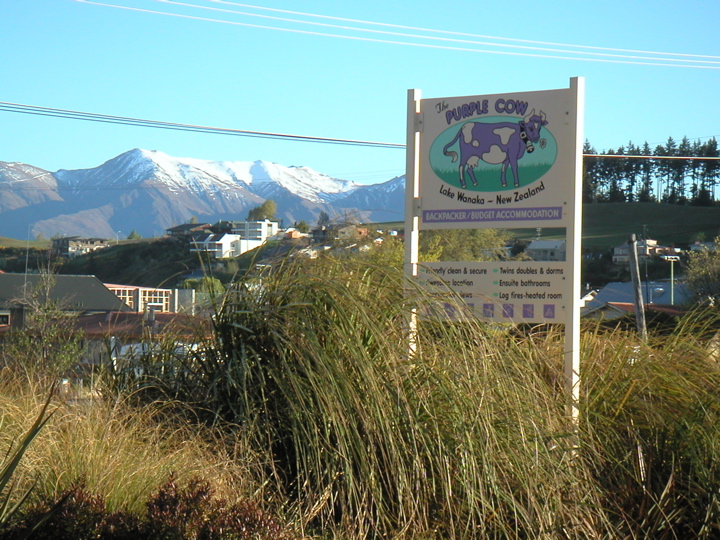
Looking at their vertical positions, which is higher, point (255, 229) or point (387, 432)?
point (255, 229)

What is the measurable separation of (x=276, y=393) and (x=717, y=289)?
1489 inches

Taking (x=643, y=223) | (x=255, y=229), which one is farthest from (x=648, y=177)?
(x=255, y=229)

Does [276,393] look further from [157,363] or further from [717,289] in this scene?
[717,289]

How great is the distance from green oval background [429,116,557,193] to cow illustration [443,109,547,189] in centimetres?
2

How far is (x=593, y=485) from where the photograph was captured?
414 cm

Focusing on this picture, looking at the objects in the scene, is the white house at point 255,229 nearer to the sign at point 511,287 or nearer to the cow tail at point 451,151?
the cow tail at point 451,151

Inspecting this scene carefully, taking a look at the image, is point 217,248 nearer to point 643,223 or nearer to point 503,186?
point 503,186

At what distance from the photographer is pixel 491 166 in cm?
559

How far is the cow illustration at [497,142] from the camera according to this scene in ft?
18.0

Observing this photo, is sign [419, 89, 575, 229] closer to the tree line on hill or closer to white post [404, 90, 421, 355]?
white post [404, 90, 421, 355]

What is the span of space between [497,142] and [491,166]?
Answer: 169mm

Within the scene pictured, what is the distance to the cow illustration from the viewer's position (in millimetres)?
5500

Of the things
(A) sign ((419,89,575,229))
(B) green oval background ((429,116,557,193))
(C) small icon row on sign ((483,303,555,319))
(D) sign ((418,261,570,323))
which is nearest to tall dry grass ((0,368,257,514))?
(D) sign ((418,261,570,323))

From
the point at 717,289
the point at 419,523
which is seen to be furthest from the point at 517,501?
the point at 717,289
